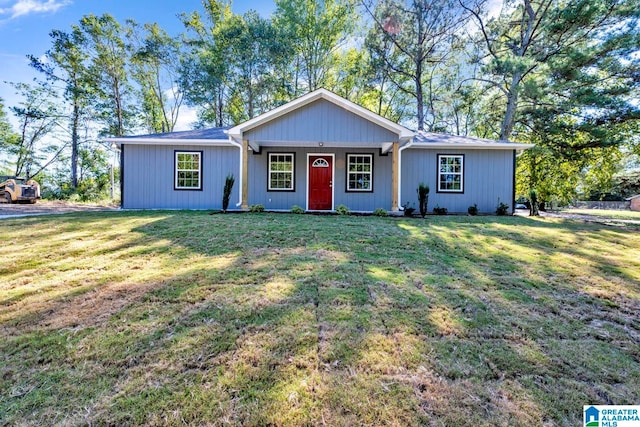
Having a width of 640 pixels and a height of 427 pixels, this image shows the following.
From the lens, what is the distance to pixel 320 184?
11.3 metres

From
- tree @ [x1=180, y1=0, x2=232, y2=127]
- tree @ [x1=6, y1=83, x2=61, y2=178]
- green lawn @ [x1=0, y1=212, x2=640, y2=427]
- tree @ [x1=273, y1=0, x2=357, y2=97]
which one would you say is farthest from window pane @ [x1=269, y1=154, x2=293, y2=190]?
tree @ [x1=6, y1=83, x2=61, y2=178]

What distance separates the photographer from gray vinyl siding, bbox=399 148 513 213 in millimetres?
11359

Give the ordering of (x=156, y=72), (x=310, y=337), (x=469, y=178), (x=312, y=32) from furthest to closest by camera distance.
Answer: (x=156, y=72) → (x=312, y=32) → (x=469, y=178) → (x=310, y=337)

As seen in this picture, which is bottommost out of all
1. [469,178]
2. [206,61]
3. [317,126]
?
[469,178]

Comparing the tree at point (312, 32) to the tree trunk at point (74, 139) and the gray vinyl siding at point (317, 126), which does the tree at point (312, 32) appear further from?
the tree trunk at point (74, 139)

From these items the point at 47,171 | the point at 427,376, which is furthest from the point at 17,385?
the point at 47,171

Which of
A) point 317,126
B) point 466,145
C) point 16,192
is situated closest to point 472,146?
point 466,145

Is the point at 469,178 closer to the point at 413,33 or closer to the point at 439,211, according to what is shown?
the point at 439,211

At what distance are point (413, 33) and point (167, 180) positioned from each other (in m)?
16.8

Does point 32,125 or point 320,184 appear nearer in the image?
point 320,184

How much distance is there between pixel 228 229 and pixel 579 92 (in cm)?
1596

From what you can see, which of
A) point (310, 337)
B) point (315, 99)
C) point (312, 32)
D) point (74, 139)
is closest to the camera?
point (310, 337)

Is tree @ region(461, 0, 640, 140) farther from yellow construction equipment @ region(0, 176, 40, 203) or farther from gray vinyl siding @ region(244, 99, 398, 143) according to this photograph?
yellow construction equipment @ region(0, 176, 40, 203)

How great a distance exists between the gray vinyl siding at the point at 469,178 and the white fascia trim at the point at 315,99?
2138 millimetres
